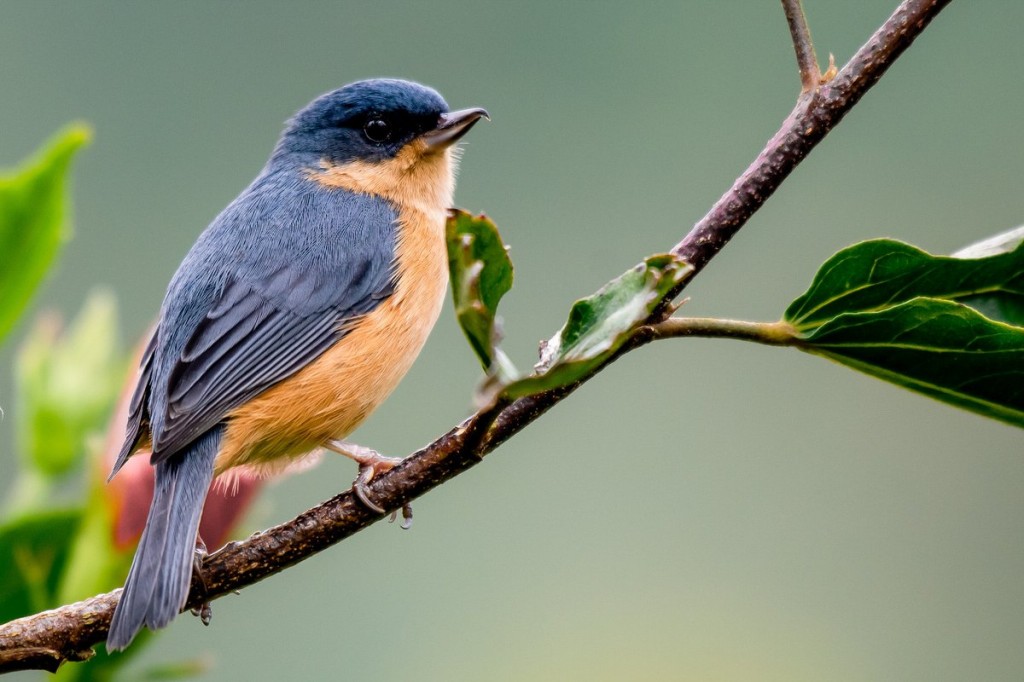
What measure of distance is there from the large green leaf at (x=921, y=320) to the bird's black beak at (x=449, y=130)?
1.96 meters

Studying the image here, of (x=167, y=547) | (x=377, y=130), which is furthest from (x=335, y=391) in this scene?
(x=377, y=130)

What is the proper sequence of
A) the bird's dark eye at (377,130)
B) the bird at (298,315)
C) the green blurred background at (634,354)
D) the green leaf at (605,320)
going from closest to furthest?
the green leaf at (605,320), the bird at (298,315), the bird's dark eye at (377,130), the green blurred background at (634,354)

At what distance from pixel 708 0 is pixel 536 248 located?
4.49 meters

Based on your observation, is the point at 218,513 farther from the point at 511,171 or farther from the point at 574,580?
the point at 511,171

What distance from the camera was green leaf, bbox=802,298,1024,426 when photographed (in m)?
1.77

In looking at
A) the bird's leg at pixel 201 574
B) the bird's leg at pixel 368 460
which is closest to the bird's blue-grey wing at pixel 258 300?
the bird's leg at pixel 368 460

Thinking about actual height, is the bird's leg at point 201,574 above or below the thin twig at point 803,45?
below

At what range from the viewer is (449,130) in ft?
12.3

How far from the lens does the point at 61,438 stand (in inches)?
97.1

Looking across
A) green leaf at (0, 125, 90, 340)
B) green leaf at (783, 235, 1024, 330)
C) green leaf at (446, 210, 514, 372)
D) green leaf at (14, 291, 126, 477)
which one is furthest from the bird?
green leaf at (783, 235, 1024, 330)

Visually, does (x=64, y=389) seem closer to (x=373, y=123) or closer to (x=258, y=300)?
(x=258, y=300)

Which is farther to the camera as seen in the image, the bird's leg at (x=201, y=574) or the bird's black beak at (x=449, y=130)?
the bird's black beak at (x=449, y=130)

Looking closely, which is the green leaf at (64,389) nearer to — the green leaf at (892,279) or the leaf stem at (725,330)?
the leaf stem at (725,330)

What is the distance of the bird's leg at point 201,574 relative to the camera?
220 cm
